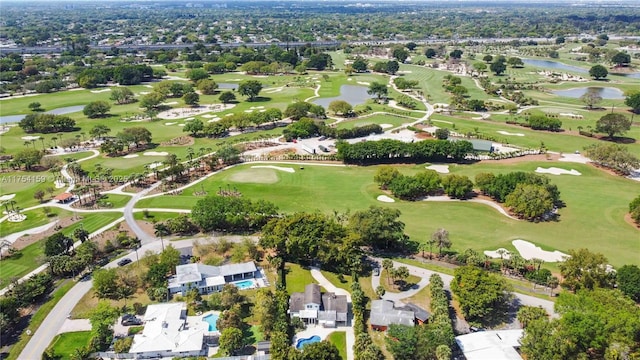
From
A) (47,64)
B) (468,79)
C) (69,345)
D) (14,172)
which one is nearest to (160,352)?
(69,345)

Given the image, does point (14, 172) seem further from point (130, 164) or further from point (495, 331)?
point (495, 331)

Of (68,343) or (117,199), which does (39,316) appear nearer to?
(68,343)

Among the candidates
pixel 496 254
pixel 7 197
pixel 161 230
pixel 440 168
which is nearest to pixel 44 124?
pixel 7 197

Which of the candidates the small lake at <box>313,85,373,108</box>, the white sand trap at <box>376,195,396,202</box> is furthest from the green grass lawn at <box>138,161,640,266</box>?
the small lake at <box>313,85,373,108</box>

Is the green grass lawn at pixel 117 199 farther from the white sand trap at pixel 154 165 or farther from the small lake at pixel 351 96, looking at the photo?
the small lake at pixel 351 96

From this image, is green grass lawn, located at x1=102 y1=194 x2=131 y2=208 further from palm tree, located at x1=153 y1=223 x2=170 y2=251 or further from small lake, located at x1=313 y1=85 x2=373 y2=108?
small lake, located at x1=313 y1=85 x2=373 y2=108
